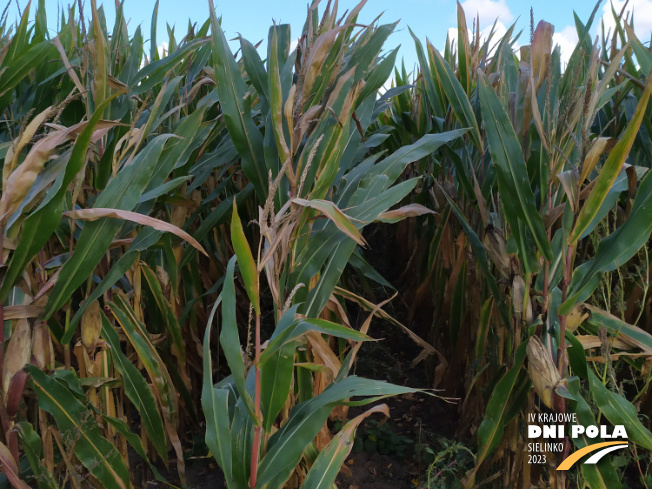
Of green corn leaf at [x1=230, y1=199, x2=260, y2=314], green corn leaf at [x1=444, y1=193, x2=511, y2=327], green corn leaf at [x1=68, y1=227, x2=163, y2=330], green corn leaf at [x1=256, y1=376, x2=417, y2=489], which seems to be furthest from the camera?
green corn leaf at [x1=444, y1=193, x2=511, y2=327]

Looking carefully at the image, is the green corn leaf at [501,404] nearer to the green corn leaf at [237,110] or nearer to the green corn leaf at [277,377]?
the green corn leaf at [277,377]

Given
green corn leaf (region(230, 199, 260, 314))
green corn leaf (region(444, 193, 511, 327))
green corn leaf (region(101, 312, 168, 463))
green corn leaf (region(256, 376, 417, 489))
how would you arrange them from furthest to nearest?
green corn leaf (region(444, 193, 511, 327)) → green corn leaf (region(101, 312, 168, 463)) → green corn leaf (region(256, 376, 417, 489)) → green corn leaf (region(230, 199, 260, 314))

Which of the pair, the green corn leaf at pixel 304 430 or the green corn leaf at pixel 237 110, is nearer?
the green corn leaf at pixel 304 430

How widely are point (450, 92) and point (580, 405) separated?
0.85 metres

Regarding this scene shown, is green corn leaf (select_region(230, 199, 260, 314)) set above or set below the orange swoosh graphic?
above

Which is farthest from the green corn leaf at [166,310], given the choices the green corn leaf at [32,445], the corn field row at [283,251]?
the green corn leaf at [32,445]

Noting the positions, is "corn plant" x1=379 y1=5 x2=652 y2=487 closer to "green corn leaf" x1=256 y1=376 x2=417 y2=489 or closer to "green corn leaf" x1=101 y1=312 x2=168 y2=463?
"green corn leaf" x1=256 y1=376 x2=417 y2=489

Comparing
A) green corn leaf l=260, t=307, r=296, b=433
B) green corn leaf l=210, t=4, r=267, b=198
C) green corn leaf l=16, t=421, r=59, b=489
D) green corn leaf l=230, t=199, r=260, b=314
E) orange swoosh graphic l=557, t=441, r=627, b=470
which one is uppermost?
green corn leaf l=210, t=4, r=267, b=198

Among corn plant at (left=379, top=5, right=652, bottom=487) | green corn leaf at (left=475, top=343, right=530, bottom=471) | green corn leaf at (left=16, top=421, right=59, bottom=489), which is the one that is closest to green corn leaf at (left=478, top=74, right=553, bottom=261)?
corn plant at (left=379, top=5, right=652, bottom=487)

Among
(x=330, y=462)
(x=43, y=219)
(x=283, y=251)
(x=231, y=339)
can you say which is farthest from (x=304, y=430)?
(x=43, y=219)

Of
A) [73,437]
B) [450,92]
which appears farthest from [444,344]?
[73,437]

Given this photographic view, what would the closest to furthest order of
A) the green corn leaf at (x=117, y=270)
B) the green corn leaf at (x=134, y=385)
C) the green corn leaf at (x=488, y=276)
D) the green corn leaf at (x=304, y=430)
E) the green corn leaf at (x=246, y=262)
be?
the green corn leaf at (x=246, y=262) → the green corn leaf at (x=304, y=430) → the green corn leaf at (x=117, y=270) → the green corn leaf at (x=134, y=385) → the green corn leaf at (x=488, y=276)

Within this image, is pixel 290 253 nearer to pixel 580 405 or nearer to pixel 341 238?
pixel 341 238

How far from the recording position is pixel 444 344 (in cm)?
211
